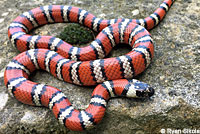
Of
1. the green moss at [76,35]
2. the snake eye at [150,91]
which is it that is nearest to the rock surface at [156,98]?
the snake eye at [150,91]

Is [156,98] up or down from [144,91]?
down

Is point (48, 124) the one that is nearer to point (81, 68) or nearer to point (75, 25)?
point (81, 68)

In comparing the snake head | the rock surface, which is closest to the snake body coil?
the snake head

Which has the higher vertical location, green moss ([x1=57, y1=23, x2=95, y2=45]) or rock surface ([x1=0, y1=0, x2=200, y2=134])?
green moss ([x1=57, y1=23, x2=95, y2=45])

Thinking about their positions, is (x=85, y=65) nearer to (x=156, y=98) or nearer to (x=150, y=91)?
(x=150, y=91)

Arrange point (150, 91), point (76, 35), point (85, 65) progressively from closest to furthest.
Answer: point (150, 91) → point (85, 65) → point (76, 35)

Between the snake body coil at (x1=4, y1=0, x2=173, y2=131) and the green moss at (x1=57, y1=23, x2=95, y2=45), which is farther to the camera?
the green moss at (x1=57, y1=23, x2=95, y2=45)

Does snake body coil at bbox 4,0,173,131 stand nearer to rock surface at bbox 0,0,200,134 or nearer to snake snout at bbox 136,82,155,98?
snake snout at bbox 136,82,155,98

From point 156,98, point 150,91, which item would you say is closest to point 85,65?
point 150,91
